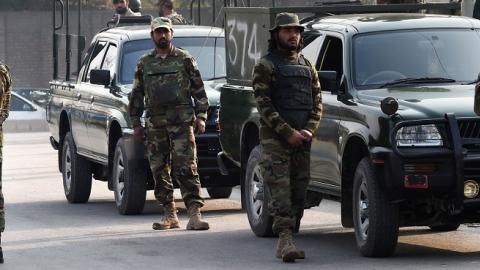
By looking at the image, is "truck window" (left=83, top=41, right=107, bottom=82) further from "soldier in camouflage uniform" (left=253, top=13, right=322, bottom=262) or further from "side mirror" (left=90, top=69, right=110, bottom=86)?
"soldier in camouflage uniform" (left=253, top=13, right=322, bottom=262)

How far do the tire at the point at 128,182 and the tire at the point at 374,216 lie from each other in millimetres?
4154

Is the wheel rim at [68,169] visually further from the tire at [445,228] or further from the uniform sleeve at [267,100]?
the uniform sleeve at [267,100]

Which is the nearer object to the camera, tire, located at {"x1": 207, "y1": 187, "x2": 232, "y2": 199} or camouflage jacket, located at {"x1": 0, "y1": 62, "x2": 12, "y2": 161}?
camouflage jacket, located at {"x1": 0, "y1": 62, "x2": 12, "y2": 161}

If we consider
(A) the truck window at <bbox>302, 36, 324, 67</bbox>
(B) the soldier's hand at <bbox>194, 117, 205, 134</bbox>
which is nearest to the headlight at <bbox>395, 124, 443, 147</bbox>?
(A) the truck window at <bbox>302, 36, 324, 67</bbox>

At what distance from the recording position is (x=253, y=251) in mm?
12406

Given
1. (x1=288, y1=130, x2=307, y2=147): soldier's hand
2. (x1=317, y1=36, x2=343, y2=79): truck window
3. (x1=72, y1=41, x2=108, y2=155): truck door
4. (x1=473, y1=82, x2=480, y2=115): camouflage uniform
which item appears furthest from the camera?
(x1=72, y1=41, x2=108, y2=155): truck door

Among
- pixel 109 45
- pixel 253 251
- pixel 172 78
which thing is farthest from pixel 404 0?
pixel 253 251

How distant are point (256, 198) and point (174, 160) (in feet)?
3.39

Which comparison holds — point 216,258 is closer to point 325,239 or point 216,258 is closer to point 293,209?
point 293,209

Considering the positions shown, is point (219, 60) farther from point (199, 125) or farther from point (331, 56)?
point (331, 56)

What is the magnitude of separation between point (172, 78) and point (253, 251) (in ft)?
7.43

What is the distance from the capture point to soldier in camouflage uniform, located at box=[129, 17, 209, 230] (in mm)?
14031

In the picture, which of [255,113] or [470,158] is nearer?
[470,158]

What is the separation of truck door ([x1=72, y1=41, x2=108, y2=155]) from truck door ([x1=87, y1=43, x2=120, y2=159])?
9cm
